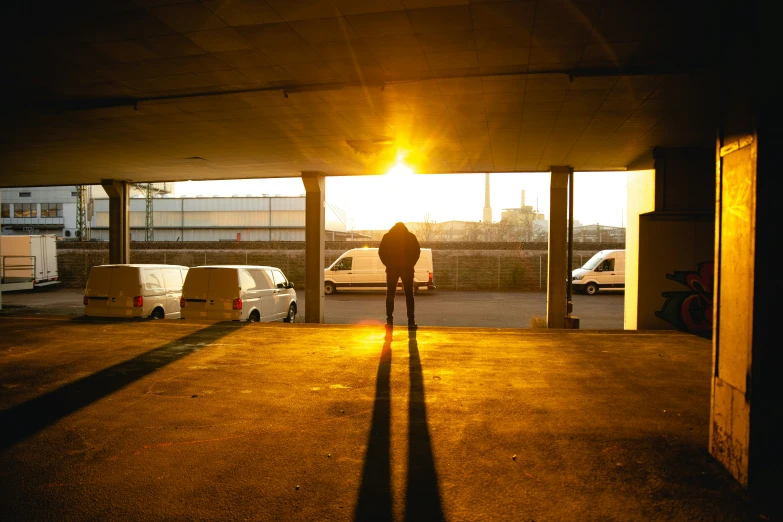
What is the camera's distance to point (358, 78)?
6.70m

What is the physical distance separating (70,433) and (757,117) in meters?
5.27

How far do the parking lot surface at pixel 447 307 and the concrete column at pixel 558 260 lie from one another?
3.13ft

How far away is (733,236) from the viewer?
2.95 m

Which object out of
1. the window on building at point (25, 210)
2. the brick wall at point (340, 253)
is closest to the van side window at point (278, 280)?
the brick wall at point (340, 253)

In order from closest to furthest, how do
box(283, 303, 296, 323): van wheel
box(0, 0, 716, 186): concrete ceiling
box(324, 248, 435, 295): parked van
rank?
1. box(0, 0, 716, 186): concrete ceiling
2. box(283, 303, 296, 323): van wheel
3. box(324, 248, 435, 295): parked van

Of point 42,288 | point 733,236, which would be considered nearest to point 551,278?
point 733,236

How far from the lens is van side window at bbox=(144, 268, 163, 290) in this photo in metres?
11.1

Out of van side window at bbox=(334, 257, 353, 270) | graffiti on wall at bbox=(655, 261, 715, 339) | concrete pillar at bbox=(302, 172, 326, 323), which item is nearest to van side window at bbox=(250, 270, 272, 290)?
concrete pillar at bbox=(302, 172, 326, 323)

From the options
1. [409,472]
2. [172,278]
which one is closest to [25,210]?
[172,278]

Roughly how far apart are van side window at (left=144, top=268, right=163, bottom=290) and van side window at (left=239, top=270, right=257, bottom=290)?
95.9 inches

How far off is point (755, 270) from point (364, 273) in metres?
21.8

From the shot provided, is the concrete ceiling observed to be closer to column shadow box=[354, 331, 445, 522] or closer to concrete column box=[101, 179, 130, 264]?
column shadow box=[354, 331, 445, 522]

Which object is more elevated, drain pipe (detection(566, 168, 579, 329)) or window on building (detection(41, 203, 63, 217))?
window on building (detection(41, 203, 63, 217))

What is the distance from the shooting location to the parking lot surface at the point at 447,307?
15.4 m
